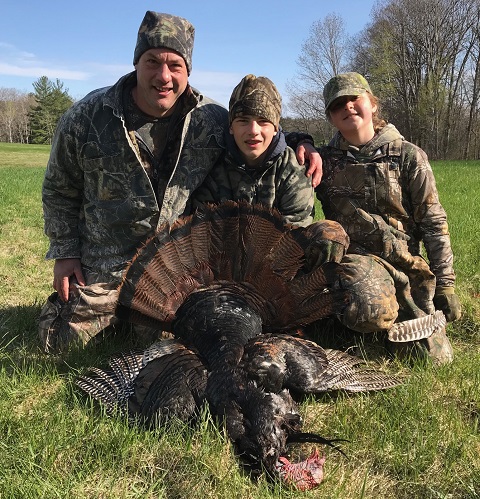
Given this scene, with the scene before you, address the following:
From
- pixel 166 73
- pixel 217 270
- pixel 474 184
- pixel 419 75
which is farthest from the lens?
pixel 419 75

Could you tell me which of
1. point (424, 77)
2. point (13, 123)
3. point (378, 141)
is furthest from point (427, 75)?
point (13, 123)

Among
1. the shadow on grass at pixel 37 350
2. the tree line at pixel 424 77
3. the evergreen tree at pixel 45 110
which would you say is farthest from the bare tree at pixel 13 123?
the shadow on grass at pixel 37 350

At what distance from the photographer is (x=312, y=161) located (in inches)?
145

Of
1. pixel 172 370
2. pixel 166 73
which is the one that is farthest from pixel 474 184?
pixel 172 370

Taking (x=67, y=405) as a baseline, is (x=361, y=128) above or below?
above

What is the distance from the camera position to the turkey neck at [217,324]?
2.68 meters

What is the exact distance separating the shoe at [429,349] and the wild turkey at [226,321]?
36 cm

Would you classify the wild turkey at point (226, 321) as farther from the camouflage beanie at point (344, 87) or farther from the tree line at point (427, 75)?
the tree line at point (427, 75)

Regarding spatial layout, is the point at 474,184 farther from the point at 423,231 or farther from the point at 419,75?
the point at 419,75

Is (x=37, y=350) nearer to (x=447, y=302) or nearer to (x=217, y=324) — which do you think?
(x=217, y=324)

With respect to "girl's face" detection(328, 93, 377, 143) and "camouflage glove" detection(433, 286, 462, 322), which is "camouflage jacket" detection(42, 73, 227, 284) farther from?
"camouflage glove" detection(433, 286, 462, 322)

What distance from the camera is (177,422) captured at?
2402 millimetres

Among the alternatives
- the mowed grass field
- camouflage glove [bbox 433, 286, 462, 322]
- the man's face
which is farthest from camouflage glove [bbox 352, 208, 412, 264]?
the man's face

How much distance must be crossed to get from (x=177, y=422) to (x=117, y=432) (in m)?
0.28
